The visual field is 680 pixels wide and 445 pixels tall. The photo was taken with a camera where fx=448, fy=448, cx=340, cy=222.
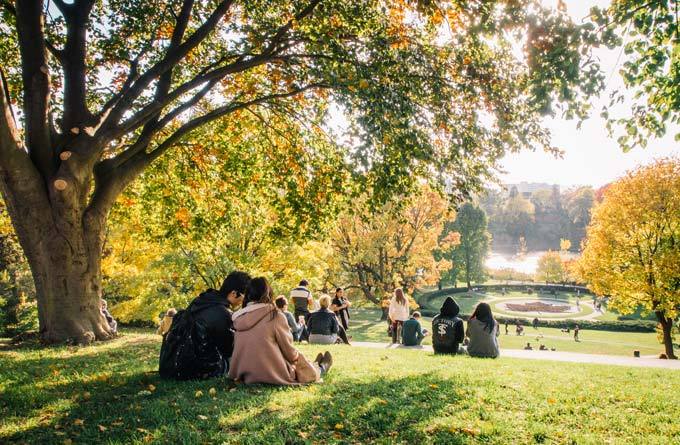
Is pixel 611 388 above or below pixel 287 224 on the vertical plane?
below

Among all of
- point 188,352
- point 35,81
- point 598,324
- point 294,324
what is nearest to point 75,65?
point 35,81

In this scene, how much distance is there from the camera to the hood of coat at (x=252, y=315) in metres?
5.60

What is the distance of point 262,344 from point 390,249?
2923 cm

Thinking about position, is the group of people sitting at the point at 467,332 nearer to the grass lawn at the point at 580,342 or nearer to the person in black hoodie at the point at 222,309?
the person in black hoodie at the point at 222,309

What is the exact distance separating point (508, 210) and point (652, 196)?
419 ft

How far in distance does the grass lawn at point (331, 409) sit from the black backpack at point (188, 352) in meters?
0.21

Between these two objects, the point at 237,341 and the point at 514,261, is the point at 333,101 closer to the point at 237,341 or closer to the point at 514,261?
the point at 237,341

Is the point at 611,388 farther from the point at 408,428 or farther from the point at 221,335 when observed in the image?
the point at 221,335

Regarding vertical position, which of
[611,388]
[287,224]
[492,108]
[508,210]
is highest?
[508,210]

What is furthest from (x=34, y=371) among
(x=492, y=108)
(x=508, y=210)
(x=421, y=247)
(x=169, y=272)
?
(x=508, y=210)

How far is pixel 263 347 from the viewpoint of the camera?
5.60m

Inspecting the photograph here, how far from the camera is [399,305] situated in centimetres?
1576

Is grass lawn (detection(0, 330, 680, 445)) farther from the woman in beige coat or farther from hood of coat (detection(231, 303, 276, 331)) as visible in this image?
hood of coat (detection(231, 303, 276, 331))

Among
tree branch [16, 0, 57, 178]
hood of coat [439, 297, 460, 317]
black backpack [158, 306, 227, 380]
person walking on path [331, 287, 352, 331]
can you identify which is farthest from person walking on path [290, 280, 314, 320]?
black backpack [158, 306, 227, 380]
